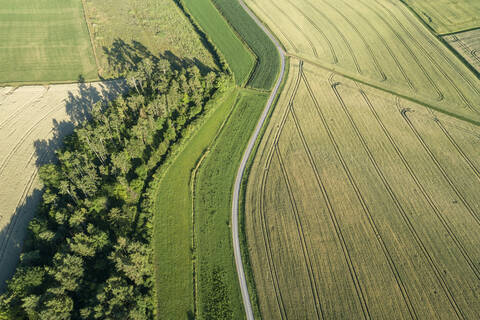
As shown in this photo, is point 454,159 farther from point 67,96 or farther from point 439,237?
point 67,96

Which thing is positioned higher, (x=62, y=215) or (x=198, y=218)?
(x=62, y=215)

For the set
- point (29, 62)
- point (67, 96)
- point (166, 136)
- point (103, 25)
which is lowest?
point (166, 136)

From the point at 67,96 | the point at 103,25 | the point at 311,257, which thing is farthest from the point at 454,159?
the point at 103,25

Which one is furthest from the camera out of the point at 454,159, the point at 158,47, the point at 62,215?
the point at 158,47

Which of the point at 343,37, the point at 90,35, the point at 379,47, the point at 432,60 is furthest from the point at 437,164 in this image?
the point at 90,35

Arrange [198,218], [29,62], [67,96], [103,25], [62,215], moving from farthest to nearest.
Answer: [103,25] < [29,62] < [67,96] < [198,218] < [62,215]

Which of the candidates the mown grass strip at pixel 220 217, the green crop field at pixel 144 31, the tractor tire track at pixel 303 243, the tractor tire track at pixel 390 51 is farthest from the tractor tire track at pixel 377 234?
the green crop field at pixel 144 31

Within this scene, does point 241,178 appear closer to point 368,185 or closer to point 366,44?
point 368,185

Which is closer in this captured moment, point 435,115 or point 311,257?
point 311,257
